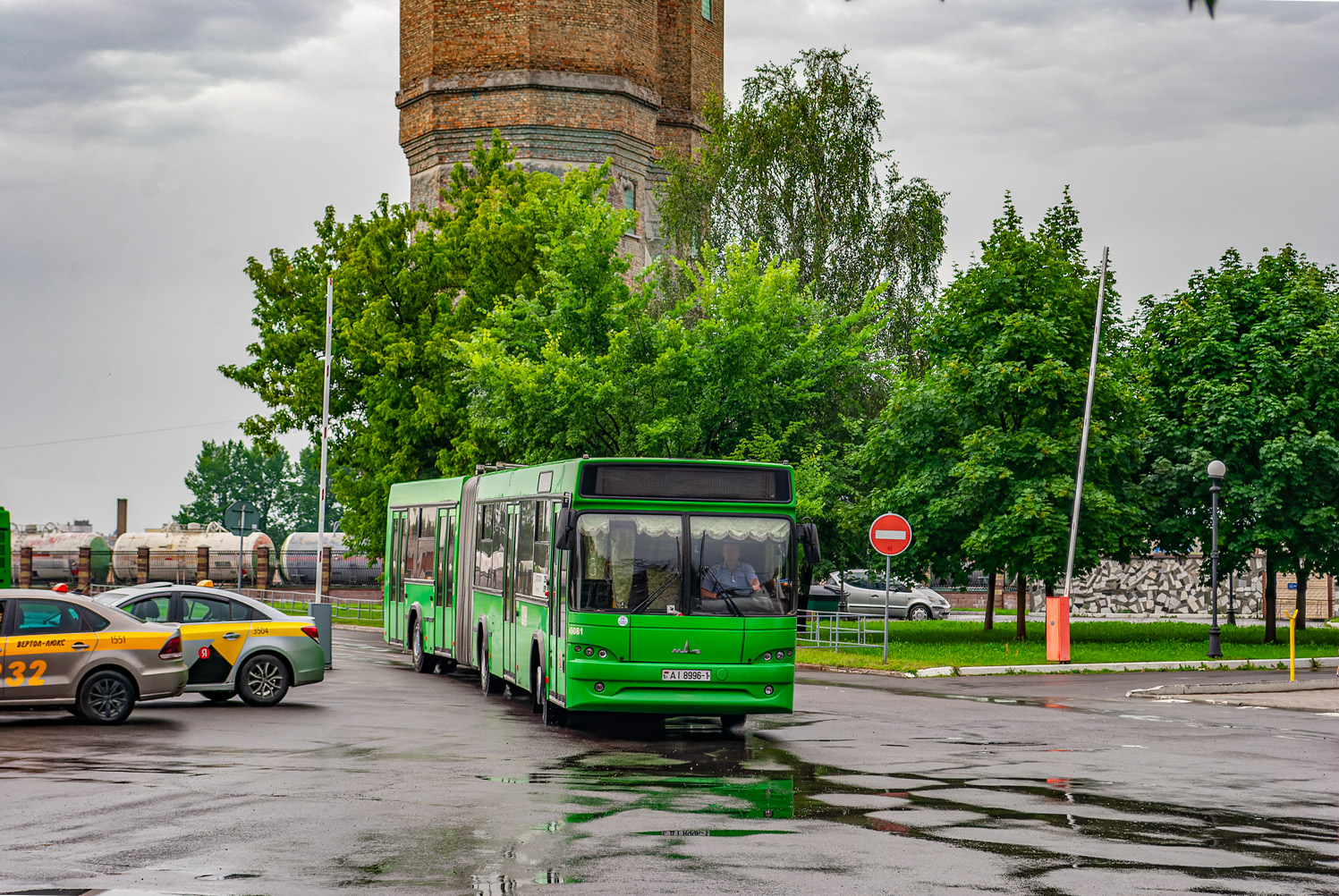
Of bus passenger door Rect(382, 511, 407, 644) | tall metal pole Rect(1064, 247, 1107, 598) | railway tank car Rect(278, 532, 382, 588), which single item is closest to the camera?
bus passenger door Rect(382, 511, 407, 644)

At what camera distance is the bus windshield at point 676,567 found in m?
16.8

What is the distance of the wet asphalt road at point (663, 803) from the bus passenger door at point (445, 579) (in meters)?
4.74

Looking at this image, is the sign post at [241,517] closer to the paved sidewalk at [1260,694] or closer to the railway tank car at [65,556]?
the paved sidewalk at [1260,694]

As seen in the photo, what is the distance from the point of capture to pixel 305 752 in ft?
49.8

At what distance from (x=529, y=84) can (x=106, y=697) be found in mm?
38275

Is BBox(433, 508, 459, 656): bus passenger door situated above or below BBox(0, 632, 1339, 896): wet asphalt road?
above

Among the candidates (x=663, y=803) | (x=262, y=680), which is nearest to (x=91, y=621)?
(x=262, y=680)

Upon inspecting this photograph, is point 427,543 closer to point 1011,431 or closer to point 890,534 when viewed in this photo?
point 890,534

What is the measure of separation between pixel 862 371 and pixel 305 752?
25.5 m

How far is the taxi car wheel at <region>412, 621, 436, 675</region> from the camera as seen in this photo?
27.7 meters

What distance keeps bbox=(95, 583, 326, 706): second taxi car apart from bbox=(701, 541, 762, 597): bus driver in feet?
21.5

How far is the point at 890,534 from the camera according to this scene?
1168 inches

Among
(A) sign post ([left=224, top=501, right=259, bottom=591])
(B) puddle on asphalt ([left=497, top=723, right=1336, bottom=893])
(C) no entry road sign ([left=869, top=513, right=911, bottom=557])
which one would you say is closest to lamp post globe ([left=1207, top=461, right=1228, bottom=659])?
(C) no entry road sign ([left=869, top=513, right=911, bottom=557])

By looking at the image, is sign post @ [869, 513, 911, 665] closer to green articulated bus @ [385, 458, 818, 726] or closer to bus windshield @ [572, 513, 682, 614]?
green articulated bus @ [385, 458, 818, 726]
